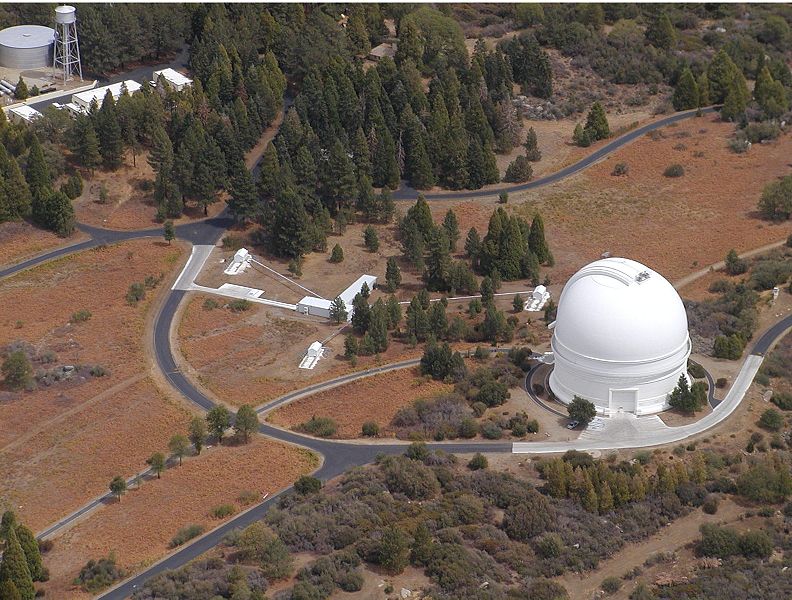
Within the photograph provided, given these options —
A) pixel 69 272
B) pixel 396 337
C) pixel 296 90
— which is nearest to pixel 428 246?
pixel 396 337

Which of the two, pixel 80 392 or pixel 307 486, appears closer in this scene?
pixel 307 486

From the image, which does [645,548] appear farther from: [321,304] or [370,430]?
[321,304]

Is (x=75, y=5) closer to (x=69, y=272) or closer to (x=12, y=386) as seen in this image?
(x=69, y=272)

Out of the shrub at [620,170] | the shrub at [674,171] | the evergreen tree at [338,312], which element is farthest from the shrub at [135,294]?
the shrub at [674,171]

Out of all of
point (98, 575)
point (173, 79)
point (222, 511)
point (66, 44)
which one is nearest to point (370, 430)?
point (222, 511)

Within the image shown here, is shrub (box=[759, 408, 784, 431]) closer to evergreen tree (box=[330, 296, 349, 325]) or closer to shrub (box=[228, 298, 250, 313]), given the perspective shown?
evergreen tree (box=[330, 296, 349, 325])

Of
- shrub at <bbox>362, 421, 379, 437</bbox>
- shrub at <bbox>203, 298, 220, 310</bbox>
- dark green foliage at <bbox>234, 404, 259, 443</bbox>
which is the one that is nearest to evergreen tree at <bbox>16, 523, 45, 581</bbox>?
dark green foliage at <bbox>234, 404, 259, 443</bbox>

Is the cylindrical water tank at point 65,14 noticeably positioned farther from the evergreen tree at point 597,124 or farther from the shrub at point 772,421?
the shrub at point 772,421
